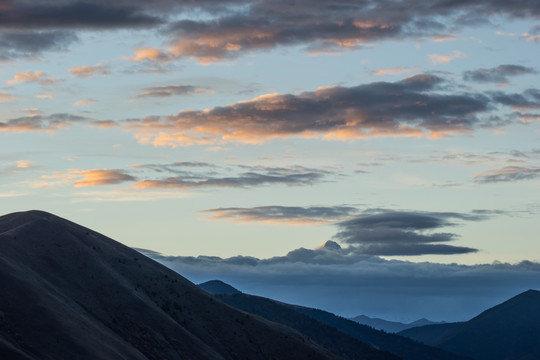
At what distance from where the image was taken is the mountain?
380 ft

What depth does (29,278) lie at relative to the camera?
133875 millimetres

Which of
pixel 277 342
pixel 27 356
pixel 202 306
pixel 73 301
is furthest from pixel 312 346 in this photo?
pixel 27 356

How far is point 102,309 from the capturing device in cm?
14675

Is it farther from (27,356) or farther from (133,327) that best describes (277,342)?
(27,356)

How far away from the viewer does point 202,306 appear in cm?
18175

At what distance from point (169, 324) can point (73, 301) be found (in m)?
19.4

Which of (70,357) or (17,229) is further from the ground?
(17,229)

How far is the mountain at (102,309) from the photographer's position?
11569 centimetres

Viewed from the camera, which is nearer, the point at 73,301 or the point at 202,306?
the point at 73,301

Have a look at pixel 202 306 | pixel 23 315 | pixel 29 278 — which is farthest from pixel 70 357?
pixel 202 306

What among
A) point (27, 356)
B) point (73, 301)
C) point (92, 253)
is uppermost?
point (92, 253)

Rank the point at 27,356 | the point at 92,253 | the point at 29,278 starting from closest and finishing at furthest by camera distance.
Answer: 1. the point at 27,356
2. the point at 29,278
3. the point at 92,253

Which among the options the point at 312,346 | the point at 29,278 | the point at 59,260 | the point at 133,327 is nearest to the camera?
the point at 29,278

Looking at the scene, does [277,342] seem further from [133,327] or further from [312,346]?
[133,327]
